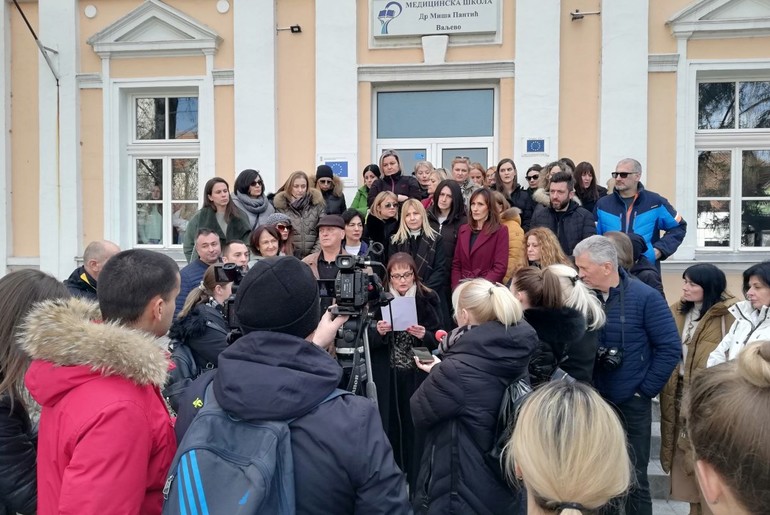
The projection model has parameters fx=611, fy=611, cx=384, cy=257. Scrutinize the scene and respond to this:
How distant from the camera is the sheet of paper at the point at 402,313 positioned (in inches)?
169

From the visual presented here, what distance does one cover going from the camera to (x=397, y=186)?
649 cm

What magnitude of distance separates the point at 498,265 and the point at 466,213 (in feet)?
2.31

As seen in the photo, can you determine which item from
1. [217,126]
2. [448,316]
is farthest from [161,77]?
[448,316]

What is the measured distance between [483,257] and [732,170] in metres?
4.91

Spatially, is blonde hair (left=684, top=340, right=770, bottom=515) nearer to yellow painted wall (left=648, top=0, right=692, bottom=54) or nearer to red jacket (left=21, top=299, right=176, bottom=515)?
red jacket (left=21, top=299, right=176, bottom=515)

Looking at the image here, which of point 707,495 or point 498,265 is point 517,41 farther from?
point 707,495

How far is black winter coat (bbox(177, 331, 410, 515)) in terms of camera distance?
1.53 metres

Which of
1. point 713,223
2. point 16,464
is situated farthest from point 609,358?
point 713,223

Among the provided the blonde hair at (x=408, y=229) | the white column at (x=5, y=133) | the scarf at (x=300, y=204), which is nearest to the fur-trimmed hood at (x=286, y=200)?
the scarf at (x=300, y=204)

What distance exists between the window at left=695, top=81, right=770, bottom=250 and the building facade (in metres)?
0.02

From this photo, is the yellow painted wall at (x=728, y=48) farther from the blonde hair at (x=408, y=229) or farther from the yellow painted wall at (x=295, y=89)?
the yellow painted wall at (x=295, y=89)

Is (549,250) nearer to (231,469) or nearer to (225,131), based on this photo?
(231,469)

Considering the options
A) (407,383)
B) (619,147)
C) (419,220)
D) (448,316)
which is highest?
(619,147)

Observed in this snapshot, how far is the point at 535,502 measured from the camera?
4.71 ft
